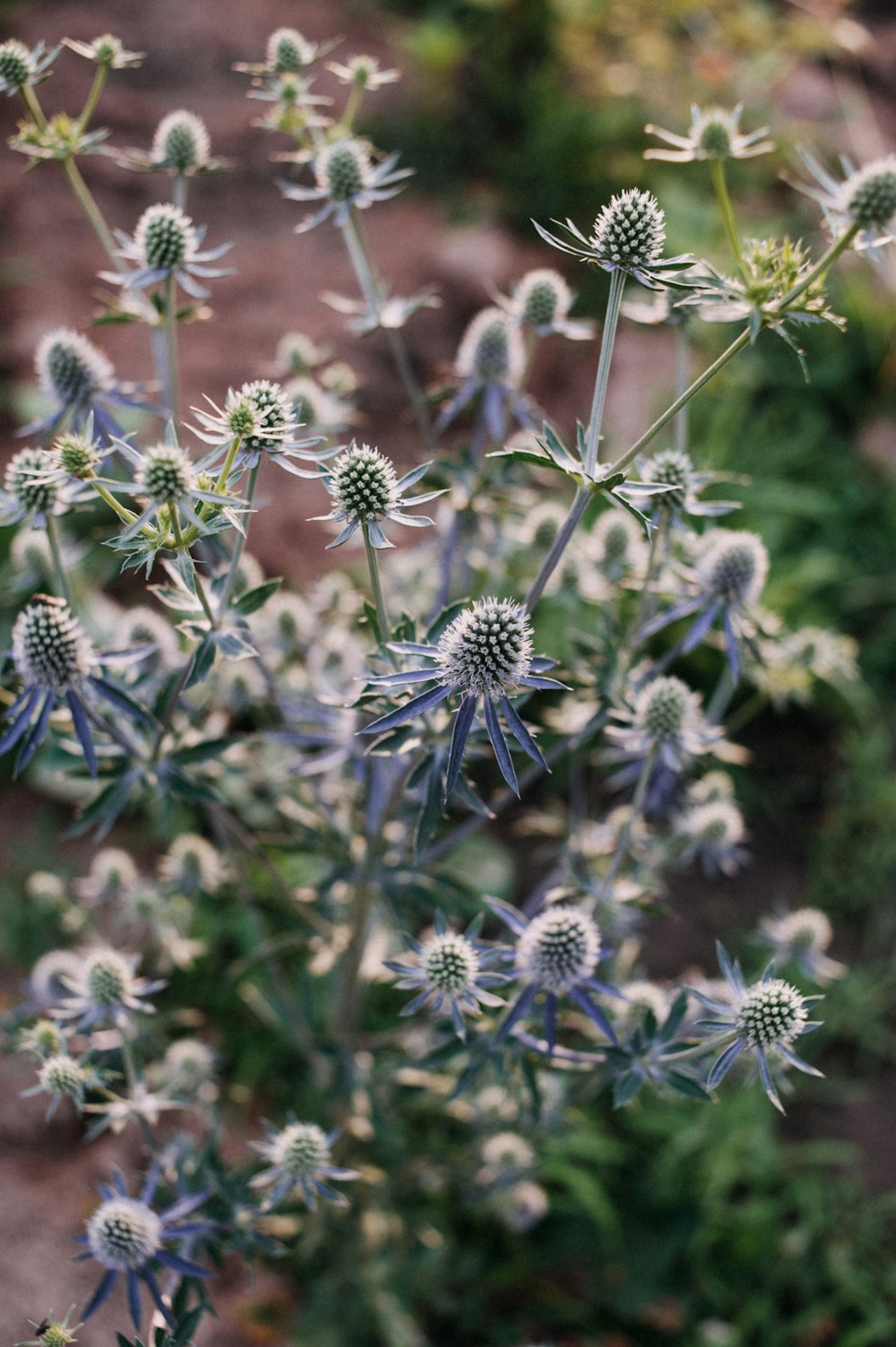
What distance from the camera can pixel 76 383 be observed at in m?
2.00

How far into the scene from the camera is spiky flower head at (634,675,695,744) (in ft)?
6.36

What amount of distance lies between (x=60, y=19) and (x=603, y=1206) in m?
6.64

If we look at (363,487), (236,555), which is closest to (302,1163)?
(236,555)

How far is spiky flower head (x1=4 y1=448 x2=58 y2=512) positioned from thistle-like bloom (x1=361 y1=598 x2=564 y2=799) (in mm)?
623

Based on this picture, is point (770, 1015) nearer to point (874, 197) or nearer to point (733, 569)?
point (733, 569)

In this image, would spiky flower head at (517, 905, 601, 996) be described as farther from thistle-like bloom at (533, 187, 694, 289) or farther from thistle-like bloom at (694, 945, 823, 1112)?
thistle-like bloom at (533, 187, 694, 289)

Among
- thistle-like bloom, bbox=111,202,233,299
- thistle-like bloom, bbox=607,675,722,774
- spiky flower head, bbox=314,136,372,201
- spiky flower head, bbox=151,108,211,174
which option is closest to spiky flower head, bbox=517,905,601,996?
thistle-like bloom, bbox=607,675,722,774

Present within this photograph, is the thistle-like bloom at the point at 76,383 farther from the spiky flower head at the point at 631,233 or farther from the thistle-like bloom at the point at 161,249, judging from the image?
the spiky flower head at the point at 631,233

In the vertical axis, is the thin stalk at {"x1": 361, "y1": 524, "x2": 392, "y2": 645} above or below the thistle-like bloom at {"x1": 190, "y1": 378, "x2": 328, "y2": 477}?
below

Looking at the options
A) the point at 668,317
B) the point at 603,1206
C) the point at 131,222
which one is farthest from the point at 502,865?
the point at 131,222

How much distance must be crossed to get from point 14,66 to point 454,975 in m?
1.69

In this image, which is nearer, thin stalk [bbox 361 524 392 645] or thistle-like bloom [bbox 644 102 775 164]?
thin stalk [bbox 361 524 392 645]

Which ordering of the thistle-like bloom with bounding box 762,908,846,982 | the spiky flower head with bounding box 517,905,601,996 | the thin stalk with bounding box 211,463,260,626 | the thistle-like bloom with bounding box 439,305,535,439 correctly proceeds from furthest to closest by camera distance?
the thistle-like bloom with bounding box 762,908,846,982, the thistle-like bloom with bounding box 439,305,535,439, the spiky flower head with bounding box 517,905,601,996, the thin stalk with bounding box 211,463,260,626

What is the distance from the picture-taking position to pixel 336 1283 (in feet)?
8.57
